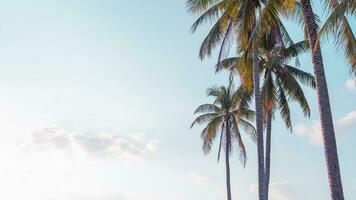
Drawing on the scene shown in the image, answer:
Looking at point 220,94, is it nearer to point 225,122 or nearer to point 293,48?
point 225,122

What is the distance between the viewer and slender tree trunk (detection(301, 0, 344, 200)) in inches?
452

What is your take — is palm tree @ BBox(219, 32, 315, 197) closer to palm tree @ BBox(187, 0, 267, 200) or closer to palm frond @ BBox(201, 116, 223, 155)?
palm tree @ BBox(187, 0, 267, 200)

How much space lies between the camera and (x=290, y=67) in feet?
87.9

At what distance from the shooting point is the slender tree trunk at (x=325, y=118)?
11.5m

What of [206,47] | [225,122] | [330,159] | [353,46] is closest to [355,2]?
[353,46]

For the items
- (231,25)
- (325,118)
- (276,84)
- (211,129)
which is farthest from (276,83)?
(325,118)

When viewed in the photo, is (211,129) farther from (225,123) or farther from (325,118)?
(325,118)

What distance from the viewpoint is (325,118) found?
1210 centimetres

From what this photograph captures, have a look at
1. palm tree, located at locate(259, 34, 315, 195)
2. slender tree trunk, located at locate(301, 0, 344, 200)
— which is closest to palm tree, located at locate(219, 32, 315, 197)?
palm tree, located at locate(259, 34, 315, 195)

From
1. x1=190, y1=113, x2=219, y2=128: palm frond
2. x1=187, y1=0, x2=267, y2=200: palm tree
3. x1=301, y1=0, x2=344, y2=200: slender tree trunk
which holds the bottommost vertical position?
x1=301, y1=0, x2=344, y2=200: slender tree trunk

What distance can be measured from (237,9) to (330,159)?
33.5 ft

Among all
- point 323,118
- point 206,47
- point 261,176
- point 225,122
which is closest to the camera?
point 323,118

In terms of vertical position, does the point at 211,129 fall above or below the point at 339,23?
above

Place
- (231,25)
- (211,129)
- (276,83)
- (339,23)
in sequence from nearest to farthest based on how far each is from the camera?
(339,23)
(231,25)
(276,83)
(211,129)
